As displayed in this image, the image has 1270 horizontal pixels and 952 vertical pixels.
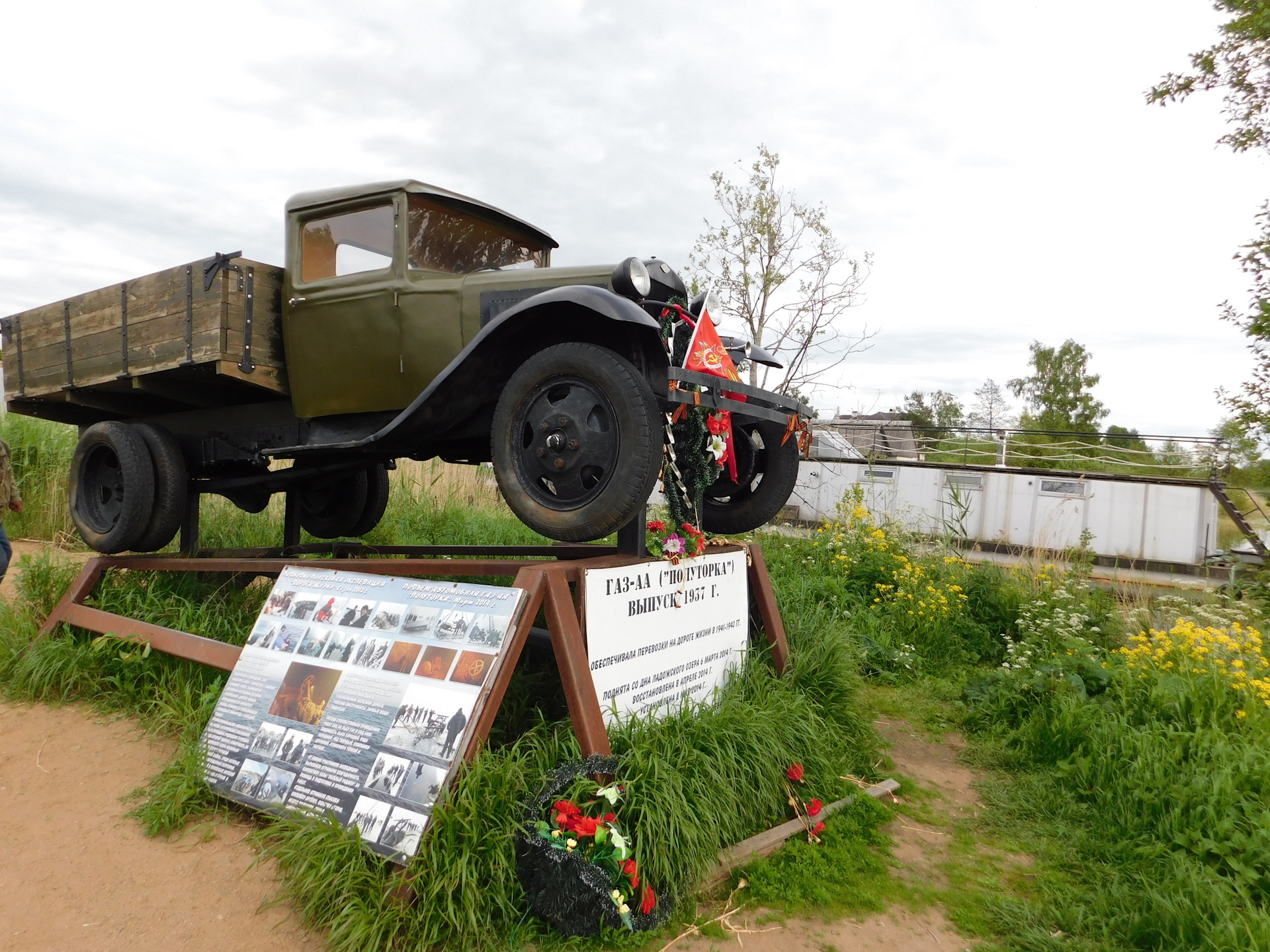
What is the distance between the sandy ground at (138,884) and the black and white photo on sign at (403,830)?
0.32 meters

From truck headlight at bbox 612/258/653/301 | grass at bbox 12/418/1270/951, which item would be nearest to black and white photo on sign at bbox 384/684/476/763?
grass at bbox 12/418/1270/951

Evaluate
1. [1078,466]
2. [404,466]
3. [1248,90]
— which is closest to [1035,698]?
[1248,90]

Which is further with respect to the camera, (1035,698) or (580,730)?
(1035,698)

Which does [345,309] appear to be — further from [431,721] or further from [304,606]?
Answer: [431,721]

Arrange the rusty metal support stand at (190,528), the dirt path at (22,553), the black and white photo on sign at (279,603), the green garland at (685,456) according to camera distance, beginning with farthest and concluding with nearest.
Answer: the dirt path at (22,553), the rusty metal support stand at (190,528), the green garland at (685,456), the black and white photo on sign at (279,603)

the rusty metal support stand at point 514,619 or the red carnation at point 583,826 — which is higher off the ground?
the rusty metal support stand at point 514,619

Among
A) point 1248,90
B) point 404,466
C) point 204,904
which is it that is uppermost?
point 1248,90

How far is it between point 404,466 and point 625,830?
806cm

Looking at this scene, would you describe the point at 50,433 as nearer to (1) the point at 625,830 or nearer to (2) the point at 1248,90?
(1) the point at 625,830

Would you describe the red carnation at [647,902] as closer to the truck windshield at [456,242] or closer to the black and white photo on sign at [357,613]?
the black and white photo on sign at [357,613]

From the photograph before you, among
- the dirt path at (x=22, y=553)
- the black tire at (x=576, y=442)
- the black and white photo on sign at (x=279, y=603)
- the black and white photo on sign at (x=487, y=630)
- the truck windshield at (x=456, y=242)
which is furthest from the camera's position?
the dirt path at (x=22, y=553)

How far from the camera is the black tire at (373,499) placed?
19.7 ft

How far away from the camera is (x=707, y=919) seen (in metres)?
2.60

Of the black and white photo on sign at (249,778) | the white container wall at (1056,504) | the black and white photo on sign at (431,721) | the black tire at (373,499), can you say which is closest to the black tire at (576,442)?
the black and white photo on sign at (431,721)
